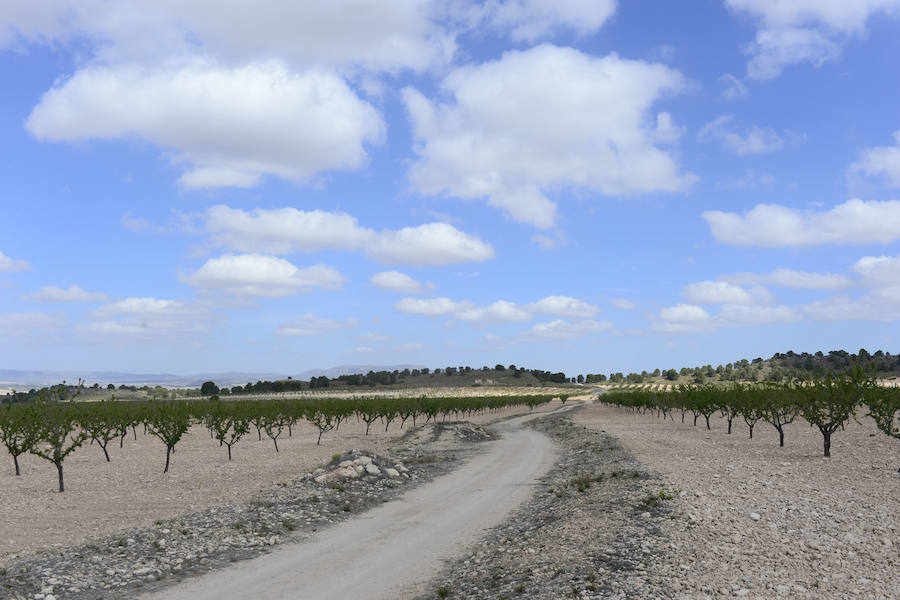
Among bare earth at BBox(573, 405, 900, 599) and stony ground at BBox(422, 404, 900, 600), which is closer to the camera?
bare earth at BBox(573, 405, 900, 599)

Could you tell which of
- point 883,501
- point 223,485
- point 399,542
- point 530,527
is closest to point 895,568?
point 883,501

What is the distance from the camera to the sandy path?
13000 mm

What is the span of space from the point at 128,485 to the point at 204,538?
14064 millimetres

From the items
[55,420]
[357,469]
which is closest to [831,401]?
[357,469]

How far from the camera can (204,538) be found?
56.2ft

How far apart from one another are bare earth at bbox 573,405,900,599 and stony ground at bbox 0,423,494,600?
11511 mm

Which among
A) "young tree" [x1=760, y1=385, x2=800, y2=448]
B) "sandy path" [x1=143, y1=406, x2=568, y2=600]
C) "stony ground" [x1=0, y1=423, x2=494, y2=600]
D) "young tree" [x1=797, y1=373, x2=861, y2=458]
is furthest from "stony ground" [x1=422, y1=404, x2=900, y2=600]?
"young tree" [x1=760, y1=385, x2=800, y2=448]

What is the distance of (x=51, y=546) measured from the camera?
660 inches

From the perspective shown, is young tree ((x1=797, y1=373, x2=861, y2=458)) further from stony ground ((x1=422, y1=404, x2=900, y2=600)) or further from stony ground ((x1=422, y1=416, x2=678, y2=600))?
stony ground ((x1=422, y1=416, x2=678, y2=600))

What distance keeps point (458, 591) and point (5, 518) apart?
18.7 m

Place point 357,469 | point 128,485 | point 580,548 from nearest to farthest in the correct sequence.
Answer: point 580,548 < point 357,469 < point 128,485

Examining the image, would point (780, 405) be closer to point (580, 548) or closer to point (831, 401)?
point (831, 401)

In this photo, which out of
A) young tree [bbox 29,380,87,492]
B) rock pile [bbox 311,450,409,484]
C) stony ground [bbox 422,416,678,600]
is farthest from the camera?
young tree [bbox 29,380,87,492]

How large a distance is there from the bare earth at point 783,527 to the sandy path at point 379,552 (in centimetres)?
599
